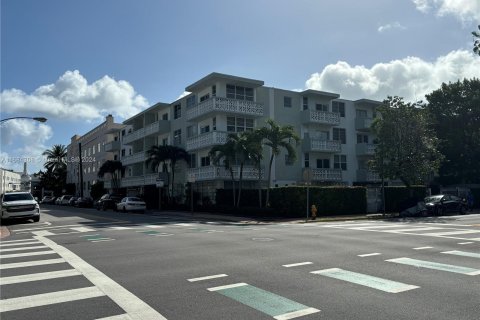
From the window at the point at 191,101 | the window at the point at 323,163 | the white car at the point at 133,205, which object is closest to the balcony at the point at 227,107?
the window at the point at 191,101

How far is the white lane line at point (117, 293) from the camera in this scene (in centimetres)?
592

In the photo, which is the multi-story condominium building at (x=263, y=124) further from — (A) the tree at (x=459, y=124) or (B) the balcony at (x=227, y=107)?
(A) the tree at (x=459, y=124)

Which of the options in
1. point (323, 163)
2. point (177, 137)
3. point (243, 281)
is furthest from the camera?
point (177, 137)

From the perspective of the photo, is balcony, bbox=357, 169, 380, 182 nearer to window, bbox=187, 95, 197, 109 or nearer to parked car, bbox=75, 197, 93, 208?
window, bbox=187, 95, 197, 109

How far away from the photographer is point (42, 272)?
29.2 feet

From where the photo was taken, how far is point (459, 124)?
1836 inches

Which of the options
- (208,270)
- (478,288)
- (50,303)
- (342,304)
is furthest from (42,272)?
(478,288)

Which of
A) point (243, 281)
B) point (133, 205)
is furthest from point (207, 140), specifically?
point (243, 281)

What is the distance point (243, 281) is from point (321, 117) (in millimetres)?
35748

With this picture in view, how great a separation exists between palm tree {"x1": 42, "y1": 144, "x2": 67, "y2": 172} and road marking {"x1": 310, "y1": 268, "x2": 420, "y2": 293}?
9916 cm

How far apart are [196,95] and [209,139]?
21.5 feet

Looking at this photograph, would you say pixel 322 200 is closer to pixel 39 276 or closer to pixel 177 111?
pixel 177 111

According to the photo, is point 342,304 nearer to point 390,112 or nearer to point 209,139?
point 390,112

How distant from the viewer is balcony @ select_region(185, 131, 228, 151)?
3766 cm
